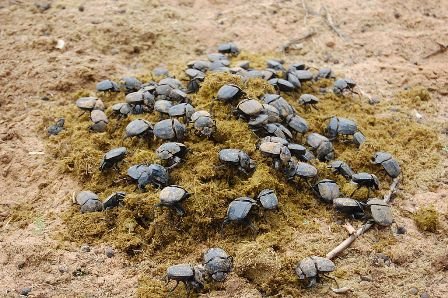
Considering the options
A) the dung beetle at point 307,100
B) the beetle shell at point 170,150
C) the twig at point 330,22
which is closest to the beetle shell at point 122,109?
the beetle shell at point 170,150

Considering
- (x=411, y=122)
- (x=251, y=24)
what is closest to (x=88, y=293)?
(x=411, y=122)

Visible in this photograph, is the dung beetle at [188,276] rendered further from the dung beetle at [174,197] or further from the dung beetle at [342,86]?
the dung beetle at [342,86]

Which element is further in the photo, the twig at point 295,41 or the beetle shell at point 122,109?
the twig at point 295,41

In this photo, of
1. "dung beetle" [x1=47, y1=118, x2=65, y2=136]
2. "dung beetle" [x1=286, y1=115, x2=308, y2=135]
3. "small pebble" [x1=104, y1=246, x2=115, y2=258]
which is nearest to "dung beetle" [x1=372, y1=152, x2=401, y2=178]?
"dung beetle" [x1=286, y1=115, x2=308, y2=135]

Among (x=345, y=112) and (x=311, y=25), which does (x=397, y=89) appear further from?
(x=311, y=25)

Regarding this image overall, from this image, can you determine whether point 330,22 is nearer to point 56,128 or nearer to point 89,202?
point 56,128

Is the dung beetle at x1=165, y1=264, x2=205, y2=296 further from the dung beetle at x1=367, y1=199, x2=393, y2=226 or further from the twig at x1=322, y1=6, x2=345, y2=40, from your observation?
the twig at x1=322, y1=6, x2=345, y2=40
